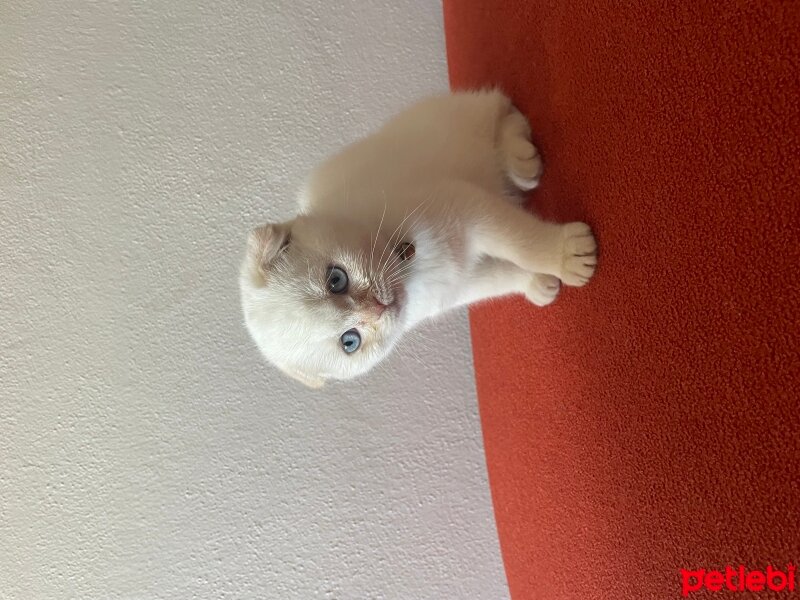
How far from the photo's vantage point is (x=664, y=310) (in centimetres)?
63

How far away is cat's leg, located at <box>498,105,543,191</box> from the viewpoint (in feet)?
3.18

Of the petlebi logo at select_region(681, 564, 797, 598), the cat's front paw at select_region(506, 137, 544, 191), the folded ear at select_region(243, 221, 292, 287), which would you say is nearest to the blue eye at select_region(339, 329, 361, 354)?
the folded ear at select_region(243, 221, 292, 287)

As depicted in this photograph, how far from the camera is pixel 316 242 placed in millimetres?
918

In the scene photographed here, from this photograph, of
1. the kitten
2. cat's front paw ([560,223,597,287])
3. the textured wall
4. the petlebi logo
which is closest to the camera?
the petlebi logo

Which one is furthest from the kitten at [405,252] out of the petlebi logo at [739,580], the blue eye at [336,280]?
the petlebi logo at [739,580]

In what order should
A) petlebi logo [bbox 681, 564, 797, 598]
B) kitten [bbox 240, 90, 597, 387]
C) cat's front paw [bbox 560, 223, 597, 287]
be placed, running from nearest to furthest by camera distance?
petlebi logo [bbox 681, 564, 797, 598], cat's front paw [bbox 560, 223, 597, 287], kitten [bbox 240, 90, 597, 387]

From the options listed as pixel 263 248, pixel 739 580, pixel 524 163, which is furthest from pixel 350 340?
pixel 739 580

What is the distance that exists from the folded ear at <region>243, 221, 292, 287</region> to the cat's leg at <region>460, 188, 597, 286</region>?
30 cm

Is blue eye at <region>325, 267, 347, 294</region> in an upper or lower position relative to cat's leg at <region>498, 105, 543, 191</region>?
lower

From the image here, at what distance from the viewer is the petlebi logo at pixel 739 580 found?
490mm

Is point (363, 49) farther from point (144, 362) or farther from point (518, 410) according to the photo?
point (518, 410)

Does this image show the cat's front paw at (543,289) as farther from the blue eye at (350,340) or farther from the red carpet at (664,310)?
the blue eye at (350,340)

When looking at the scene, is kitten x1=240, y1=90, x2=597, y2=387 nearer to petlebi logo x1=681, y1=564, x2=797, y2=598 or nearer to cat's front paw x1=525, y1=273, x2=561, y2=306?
cat's front paw x1=525, y1=273, x2=561, y2=306

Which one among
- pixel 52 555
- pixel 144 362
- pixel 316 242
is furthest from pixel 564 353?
pixel 52 555
